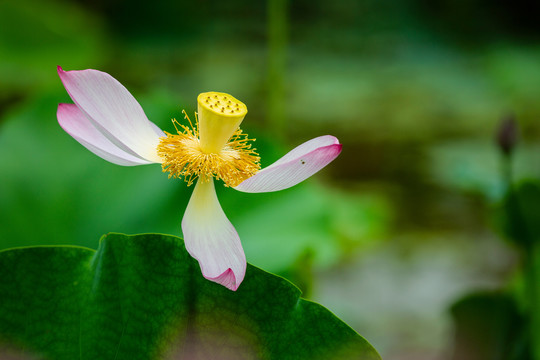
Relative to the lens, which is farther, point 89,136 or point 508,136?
point 508,136

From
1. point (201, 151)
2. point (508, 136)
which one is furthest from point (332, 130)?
point (201, 151)

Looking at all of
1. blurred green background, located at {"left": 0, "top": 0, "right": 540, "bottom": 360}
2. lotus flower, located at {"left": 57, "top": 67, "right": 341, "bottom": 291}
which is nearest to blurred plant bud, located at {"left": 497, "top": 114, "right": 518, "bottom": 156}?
blurred green background, located at {"left": 0, "top": 0, "right": 540, "bottom": 360}

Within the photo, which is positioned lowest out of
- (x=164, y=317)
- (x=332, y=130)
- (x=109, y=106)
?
(x=332, y=130)

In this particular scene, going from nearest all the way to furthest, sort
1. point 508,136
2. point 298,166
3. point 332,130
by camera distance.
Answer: point 298,166 < point 508,136 < point 332,130

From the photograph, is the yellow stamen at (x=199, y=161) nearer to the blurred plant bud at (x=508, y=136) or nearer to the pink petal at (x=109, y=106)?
the pink petal at (x=109, y=106)

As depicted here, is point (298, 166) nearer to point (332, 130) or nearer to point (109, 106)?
point (109, 106)

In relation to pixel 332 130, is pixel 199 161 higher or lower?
higher

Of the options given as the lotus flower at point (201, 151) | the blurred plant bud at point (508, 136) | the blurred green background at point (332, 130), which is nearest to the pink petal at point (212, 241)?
the lotus flower at point (201, 151)
